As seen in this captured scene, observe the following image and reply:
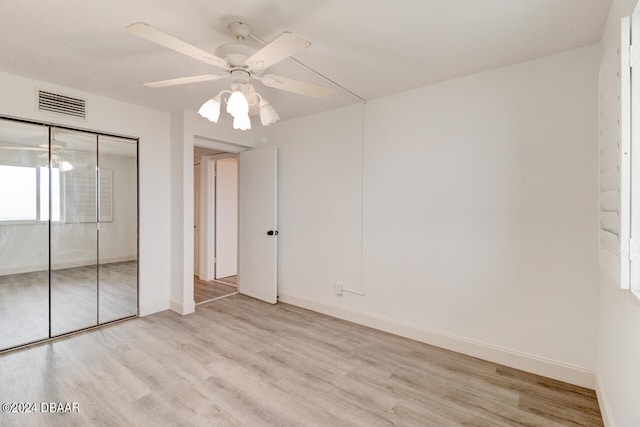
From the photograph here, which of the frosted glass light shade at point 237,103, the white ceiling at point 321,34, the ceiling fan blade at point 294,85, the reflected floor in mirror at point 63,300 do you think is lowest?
the reflected floor in mirror at point 63,300

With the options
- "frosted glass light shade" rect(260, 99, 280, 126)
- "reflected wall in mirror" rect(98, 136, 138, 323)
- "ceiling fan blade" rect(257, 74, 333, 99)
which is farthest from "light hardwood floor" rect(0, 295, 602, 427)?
"ceiling fan blade" rect(257, 74, 333, 99)

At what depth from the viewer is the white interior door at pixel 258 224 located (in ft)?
13.3

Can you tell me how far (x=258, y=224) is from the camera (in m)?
4.26

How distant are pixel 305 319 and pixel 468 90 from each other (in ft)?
9.47

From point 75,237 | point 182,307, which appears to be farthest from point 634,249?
point 75,237

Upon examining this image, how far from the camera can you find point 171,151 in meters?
3.78

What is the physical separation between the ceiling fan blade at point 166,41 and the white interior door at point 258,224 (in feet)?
7.73

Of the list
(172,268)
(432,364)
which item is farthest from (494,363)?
(172,268)

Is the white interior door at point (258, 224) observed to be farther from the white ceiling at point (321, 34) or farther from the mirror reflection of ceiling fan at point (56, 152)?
the mirror reflection of ceiling fan at point (56, 152)

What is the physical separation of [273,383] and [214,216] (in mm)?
3505

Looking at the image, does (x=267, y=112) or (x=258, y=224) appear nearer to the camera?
(x=267, y=112)

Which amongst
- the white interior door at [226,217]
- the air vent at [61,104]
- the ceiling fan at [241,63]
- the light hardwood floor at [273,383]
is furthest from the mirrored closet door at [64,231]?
the ceiling fan at [241,63]

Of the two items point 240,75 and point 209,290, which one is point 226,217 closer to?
point 209,290

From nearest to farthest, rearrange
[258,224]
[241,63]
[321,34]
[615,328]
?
1. [615,328]
2. [241,63]
3. [321,34]
4. [258,224]
